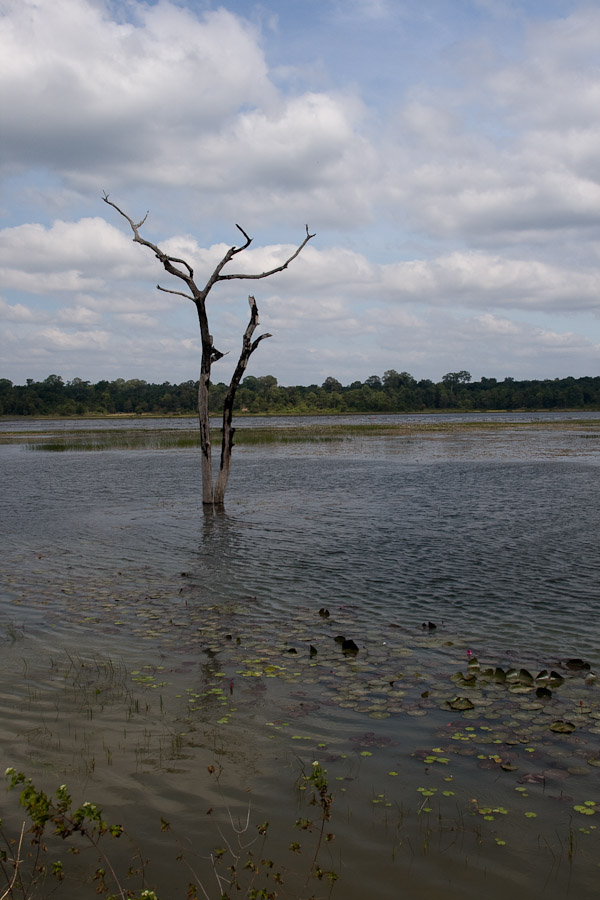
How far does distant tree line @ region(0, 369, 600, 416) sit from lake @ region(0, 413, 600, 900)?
467 feet

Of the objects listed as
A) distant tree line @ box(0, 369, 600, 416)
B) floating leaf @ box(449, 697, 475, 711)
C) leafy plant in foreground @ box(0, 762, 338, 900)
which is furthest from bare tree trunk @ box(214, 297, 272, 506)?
distant tree line @ box(0, 369, 600, 416)

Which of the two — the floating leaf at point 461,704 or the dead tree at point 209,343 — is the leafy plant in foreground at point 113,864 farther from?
the dead tree at point 209,343

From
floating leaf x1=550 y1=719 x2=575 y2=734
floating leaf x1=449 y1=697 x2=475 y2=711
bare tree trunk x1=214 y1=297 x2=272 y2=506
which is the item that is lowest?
floating leaf x1=449 y1=697 x2=475 y2=711

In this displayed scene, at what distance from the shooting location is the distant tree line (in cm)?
16375

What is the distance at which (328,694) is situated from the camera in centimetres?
748

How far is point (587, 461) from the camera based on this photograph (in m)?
37.0

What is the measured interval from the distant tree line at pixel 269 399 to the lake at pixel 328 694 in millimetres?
142191

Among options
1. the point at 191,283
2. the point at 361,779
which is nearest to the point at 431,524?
the point at 191,283

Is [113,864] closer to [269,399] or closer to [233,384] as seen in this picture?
[233,384]

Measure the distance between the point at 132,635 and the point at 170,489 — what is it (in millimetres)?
18882

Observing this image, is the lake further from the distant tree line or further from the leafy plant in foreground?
the distant tree line

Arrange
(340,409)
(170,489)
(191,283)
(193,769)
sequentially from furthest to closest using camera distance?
(340,409) → (170,489) → (191,283) → (193,769)

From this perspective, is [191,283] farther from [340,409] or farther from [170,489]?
[340,409]

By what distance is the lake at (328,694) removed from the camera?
4828mm
